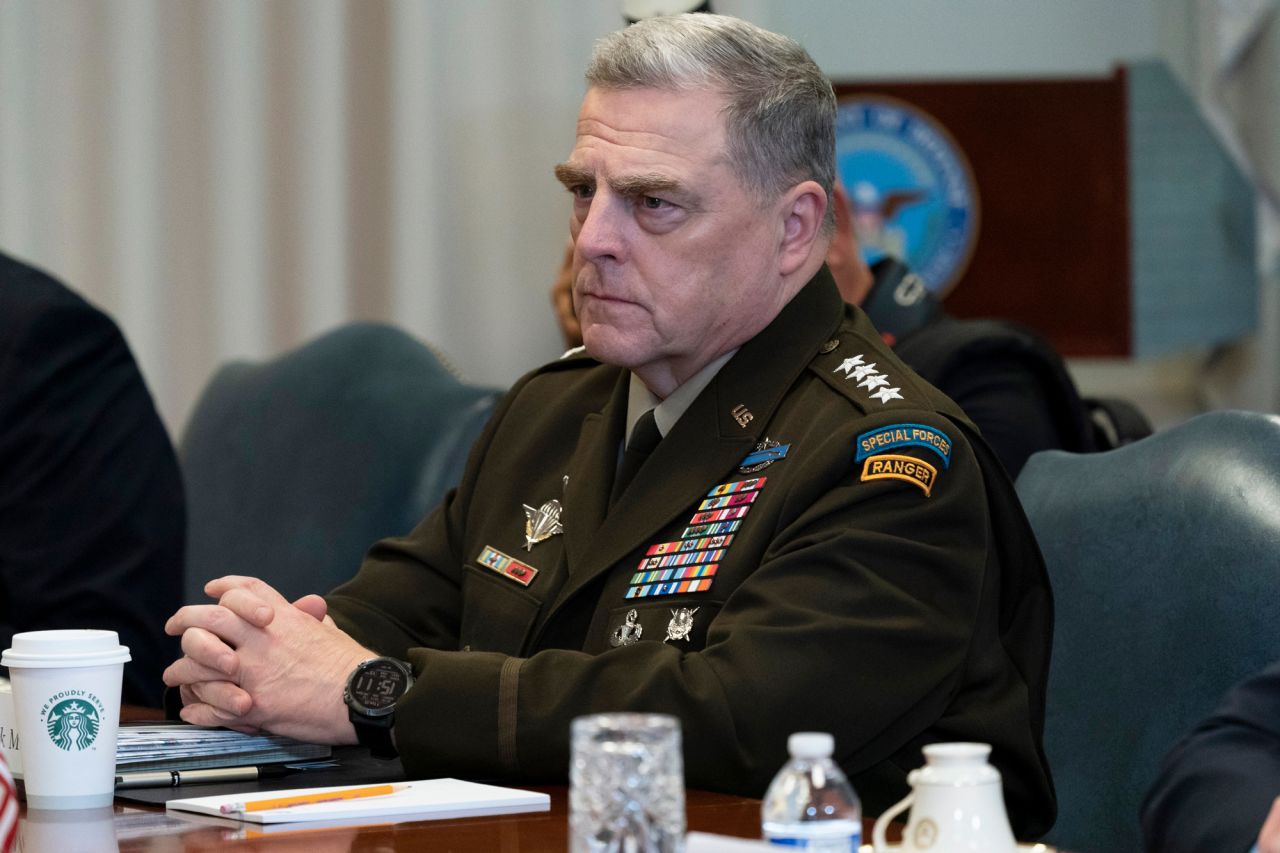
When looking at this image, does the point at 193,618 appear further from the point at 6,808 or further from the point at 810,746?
the point at 810,746

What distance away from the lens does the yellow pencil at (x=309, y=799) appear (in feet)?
4.28

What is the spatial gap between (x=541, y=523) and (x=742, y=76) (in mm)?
503

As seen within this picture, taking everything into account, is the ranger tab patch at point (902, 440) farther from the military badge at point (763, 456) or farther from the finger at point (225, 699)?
the finger at point (225, 699)

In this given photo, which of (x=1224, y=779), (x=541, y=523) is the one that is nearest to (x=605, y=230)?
(x=541, y=523)

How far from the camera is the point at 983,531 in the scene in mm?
1614

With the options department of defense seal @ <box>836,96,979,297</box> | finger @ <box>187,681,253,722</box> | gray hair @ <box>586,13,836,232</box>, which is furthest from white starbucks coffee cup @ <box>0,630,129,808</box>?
department of defense seal @ <box>836,96,979,297</box>

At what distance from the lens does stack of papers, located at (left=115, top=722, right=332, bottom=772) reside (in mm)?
1527

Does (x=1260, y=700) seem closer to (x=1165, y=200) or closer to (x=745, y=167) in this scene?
(x=745, y=167)

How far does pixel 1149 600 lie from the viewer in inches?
69.6

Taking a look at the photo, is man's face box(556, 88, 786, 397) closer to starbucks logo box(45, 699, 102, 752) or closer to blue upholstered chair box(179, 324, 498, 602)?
starbucks logo box(45, 699, 102, 752)

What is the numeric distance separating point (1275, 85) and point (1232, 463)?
2.32m

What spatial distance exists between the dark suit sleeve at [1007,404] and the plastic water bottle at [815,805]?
1.87m

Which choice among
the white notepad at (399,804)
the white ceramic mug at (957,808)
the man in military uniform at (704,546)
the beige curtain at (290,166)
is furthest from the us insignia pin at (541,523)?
the beige curtain at (290,166)

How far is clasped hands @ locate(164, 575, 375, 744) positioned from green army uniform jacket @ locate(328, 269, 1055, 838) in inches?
3.6
